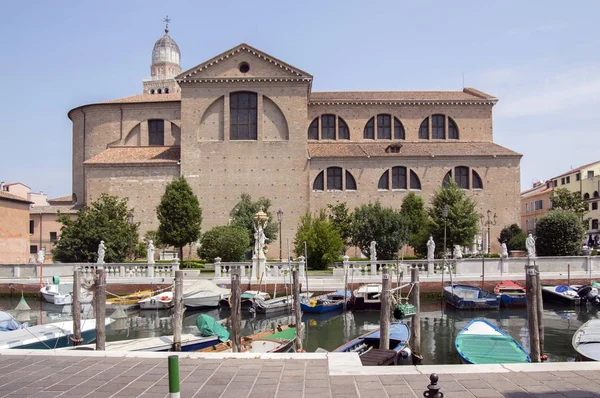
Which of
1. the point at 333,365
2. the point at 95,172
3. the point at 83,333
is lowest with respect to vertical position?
the point at 83,333

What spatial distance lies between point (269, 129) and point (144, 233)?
11224 millimetres

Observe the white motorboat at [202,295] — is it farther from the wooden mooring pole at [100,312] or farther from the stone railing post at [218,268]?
the wooden mooring pole at [100,312]

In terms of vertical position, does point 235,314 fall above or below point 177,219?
below

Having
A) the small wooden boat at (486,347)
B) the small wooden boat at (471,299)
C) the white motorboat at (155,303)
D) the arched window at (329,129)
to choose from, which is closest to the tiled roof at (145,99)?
the arched window at (329,129)

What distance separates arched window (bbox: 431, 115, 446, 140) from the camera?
1773 inches

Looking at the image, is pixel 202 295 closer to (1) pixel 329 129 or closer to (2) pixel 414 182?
(2) pixel 414 182

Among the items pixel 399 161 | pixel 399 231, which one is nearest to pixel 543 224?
pixel 399 231

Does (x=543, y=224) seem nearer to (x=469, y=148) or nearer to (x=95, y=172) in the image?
(x=469, y=148)

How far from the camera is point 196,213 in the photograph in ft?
118

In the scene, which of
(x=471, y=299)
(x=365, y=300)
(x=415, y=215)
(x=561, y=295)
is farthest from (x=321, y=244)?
(x=561, y=295)

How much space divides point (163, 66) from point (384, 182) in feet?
124

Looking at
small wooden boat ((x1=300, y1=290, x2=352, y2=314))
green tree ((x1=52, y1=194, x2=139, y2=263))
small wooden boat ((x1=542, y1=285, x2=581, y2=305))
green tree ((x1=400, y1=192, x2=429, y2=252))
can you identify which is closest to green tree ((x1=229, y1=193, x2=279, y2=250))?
green tree ((x1=52, y1=194, x2=139, y2=263))

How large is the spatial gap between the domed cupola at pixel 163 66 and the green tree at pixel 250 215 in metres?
33.2

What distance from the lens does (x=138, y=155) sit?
42.2 meters
